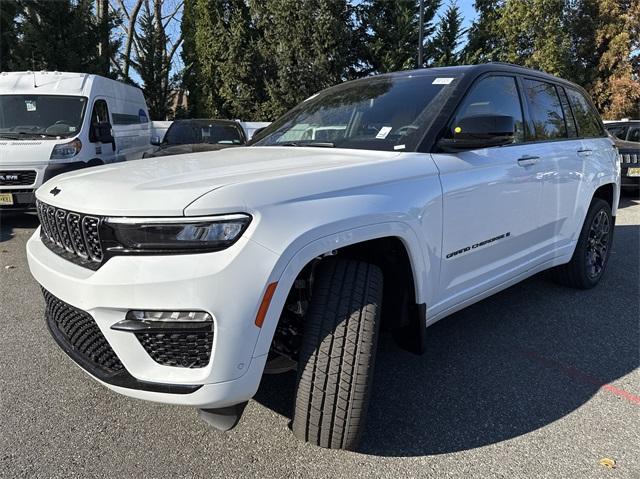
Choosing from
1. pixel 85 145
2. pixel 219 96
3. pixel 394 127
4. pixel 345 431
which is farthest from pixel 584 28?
pixel 345 431

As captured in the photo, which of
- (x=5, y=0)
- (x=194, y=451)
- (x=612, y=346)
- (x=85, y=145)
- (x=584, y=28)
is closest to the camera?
(x=194, y=451)

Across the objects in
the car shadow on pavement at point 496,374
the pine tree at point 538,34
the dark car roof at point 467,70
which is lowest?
the car shadow on pavement at point 496,374

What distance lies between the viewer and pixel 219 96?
65.9ft

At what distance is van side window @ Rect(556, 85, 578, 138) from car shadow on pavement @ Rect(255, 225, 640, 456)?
1.37 m

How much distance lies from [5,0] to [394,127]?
1797 centimetres

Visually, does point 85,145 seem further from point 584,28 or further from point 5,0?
point 584,28

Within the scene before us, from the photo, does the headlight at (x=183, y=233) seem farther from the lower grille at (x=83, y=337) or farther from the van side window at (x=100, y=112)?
the van side window at (x=100, y=112)

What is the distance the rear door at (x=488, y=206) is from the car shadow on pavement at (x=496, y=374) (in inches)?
19.3

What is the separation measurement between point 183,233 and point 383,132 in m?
1.44

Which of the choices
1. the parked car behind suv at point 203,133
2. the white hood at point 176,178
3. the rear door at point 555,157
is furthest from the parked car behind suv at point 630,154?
the white hood at point 176,178

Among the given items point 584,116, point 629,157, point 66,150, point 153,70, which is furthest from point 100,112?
point 153,70

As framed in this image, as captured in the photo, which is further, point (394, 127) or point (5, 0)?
point (5, 0)

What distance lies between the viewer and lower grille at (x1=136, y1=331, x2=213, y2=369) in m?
1.79

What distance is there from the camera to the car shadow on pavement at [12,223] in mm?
6832
